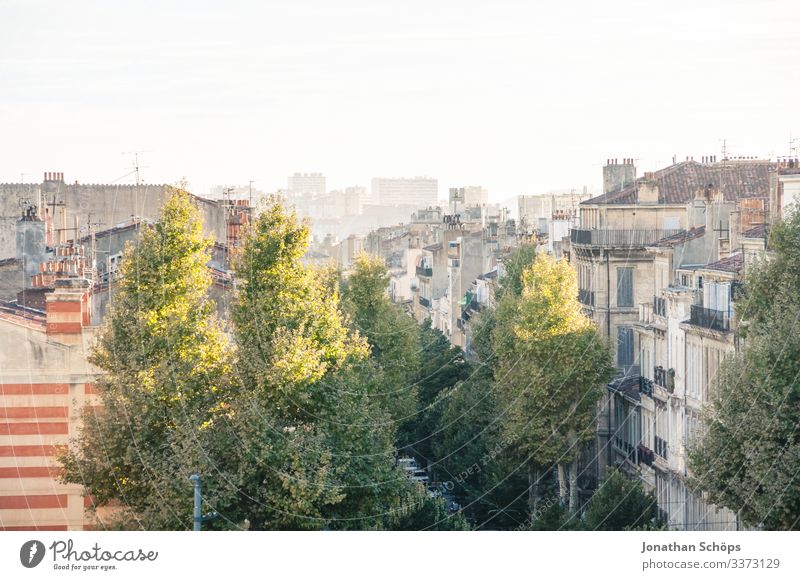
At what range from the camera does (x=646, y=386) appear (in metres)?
25.4

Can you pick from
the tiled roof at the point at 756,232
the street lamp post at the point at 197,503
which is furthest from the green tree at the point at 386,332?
the street lamp post at the point at 197,503

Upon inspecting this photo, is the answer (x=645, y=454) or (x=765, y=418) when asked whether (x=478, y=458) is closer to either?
(x=645, y=454)

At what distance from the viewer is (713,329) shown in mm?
21406

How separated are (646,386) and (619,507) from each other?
5.86m

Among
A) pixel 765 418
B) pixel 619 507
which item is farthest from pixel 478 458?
pixel 765 418

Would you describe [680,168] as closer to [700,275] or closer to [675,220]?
[675,220]

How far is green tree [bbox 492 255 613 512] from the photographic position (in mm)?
24438

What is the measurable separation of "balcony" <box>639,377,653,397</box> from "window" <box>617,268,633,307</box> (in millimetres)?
3091

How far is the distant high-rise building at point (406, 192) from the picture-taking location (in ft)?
169

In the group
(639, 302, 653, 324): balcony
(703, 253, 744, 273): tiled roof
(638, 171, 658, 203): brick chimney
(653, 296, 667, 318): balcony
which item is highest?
(638, 171, 658, 203): brick chimney

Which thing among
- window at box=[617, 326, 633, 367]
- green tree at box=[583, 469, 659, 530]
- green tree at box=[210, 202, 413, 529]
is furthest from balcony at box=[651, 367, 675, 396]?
green tree at box=[210, 202, 413, 529]

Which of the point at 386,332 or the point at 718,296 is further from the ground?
the point at 718,296

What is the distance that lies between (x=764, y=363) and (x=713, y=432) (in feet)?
2.94

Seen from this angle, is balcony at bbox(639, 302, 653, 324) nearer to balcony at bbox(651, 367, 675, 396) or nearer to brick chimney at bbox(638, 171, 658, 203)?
balcony at bbox(651, 367, 675, 396)
